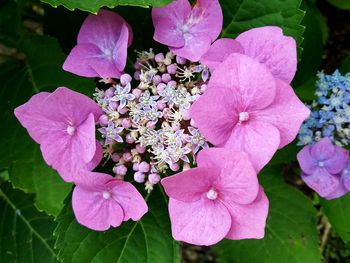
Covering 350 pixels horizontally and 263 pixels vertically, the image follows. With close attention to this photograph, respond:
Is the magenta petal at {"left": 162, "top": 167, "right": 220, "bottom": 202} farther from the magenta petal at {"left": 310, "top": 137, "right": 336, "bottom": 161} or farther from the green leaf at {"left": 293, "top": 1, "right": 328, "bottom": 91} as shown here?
the green leaf at {"left": 293, "top": 1, "right": 328, "bottom": 91}

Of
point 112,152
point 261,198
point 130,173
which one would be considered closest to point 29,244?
point 130,173

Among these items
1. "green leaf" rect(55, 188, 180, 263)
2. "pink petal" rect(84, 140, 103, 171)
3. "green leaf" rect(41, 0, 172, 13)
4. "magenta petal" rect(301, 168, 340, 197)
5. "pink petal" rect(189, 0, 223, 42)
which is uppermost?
"green leaf" rect(41, 0, 172, 13)

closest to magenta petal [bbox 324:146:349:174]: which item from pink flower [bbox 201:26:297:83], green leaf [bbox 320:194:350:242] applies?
green leaf [bbox 320:194:350:242]

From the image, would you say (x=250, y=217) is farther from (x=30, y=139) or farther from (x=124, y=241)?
(x=30, y=139)

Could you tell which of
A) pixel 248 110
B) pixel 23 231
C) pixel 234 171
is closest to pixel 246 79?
pixel 248 110

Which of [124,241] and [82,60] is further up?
[82,60]

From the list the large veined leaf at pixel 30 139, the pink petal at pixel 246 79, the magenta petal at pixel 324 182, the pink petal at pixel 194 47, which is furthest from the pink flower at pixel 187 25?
the magenta petal at pixel 324 182
